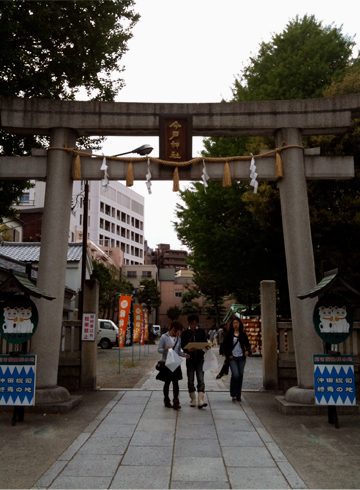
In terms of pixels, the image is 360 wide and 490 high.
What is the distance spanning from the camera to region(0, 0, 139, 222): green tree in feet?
38.7

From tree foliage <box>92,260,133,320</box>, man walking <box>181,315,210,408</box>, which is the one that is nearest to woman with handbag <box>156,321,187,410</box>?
man walking <box>181,315,210,408</box>

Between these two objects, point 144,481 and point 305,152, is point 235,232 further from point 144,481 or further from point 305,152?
point 144,481

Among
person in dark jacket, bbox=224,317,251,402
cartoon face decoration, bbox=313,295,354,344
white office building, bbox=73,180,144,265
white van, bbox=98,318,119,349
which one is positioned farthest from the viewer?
white office building, bbox=73,180,144,265

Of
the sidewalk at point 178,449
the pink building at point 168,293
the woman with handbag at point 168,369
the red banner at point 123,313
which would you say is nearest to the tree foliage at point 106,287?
the red banner at point 123,313

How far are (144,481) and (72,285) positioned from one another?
2704 cm

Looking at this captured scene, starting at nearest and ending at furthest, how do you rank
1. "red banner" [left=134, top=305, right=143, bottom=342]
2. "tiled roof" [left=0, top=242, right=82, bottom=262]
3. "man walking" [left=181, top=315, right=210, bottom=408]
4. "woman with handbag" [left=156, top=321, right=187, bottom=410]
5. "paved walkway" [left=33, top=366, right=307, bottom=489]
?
"paved walkway" [left=33, top=366, right=307, bottom=489] < "woman with handbag" [left=156, top=321, right=187, bottom=410] < "man walking" [left=181, top=315, right=210, bottom=408] < "red banner" [left=134, top=305, right=143, bottom=342] < "tiled roof" [left=0, top=242, right=82, bottom=262]

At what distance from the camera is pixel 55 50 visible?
1267 centimetres

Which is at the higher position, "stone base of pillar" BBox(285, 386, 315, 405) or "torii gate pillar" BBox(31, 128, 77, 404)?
"torii gate pillar" BBox(31, 128, 77, 404)

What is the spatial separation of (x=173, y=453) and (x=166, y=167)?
5.93 meters

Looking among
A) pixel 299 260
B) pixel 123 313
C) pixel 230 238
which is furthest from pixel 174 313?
pixel 299 260

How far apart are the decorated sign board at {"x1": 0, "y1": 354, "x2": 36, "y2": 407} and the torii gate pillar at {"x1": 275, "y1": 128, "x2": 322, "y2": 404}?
4.87 meters

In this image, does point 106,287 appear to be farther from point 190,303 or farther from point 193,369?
point 190,303

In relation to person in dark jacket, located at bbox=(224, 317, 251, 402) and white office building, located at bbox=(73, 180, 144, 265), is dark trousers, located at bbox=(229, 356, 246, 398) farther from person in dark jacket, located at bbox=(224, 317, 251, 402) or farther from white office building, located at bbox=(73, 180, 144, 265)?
white office building, located at bbox=(73, 180, 144, 265)

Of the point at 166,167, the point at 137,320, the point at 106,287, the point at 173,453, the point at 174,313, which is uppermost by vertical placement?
the point at 106,287
